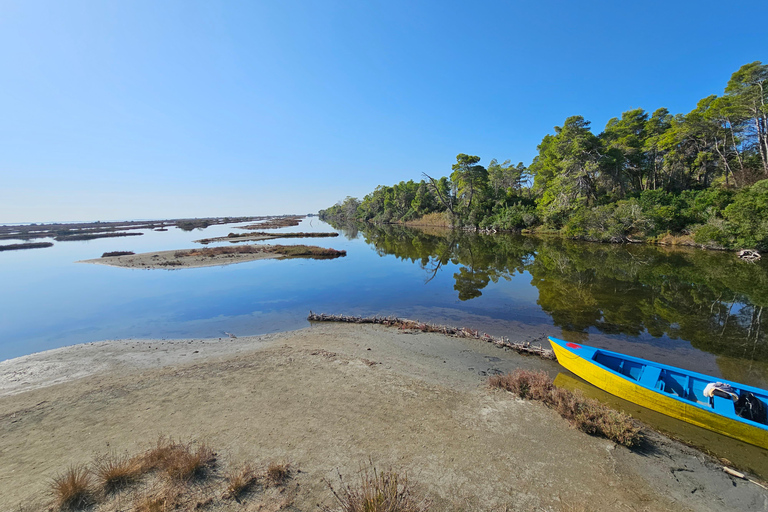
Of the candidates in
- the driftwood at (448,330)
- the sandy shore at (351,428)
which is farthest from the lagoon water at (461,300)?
the sandy shore at (351,428)

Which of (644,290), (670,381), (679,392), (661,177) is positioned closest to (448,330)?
(670,381)

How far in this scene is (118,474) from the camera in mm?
5258

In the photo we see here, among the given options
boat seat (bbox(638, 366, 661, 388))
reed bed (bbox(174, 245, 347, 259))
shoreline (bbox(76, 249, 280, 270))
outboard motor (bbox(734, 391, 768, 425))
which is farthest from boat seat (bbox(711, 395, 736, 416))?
shoreline (bbox(76, 249, 280, 270))

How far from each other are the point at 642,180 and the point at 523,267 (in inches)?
1652

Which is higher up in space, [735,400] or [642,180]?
[642,180]

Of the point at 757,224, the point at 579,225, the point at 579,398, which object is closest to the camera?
the point at 579,398

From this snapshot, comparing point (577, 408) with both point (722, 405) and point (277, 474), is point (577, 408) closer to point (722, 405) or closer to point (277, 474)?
point (722, 405)

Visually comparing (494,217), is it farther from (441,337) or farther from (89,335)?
(89,335)

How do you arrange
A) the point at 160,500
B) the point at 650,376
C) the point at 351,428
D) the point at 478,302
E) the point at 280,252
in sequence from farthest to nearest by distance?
the point at 280,252 → the point at 478,302 → the point at 650,376 → the point at 351,428 → the point at 160,500

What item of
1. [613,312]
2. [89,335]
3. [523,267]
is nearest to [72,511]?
[89,335]

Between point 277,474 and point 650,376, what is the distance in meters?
10.7

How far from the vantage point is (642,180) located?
169 feet

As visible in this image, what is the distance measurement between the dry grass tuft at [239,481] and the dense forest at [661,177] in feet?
143

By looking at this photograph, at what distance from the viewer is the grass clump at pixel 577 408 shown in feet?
22.0
